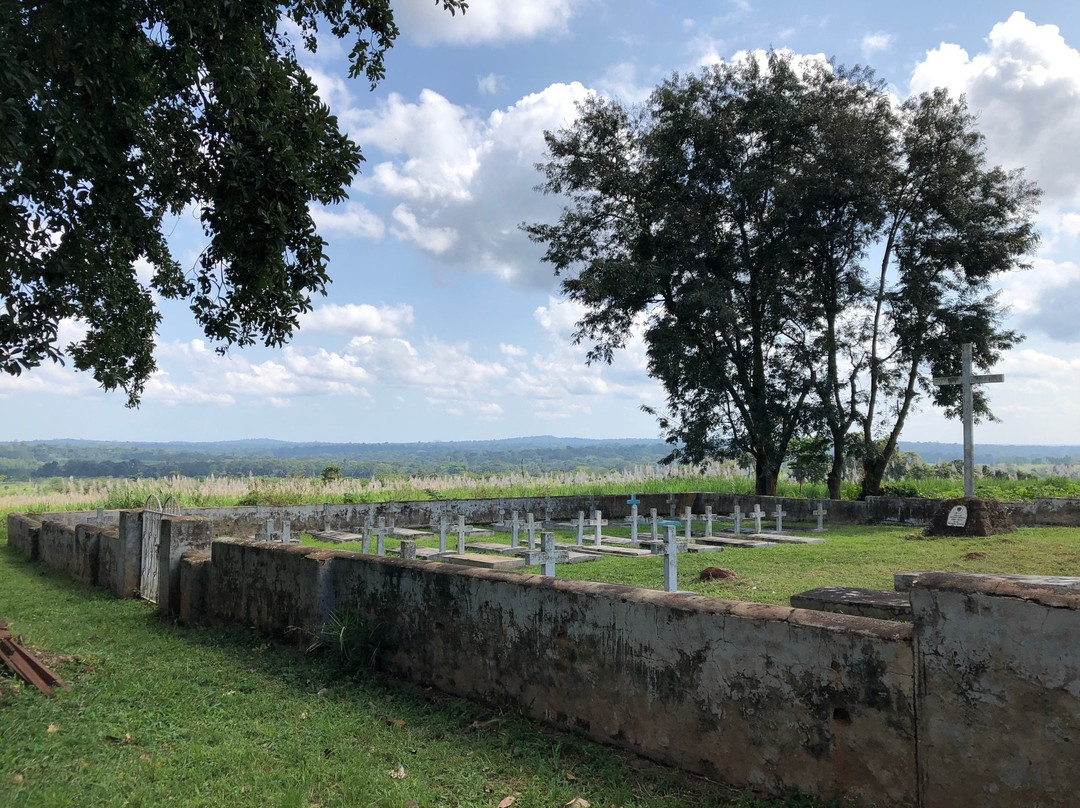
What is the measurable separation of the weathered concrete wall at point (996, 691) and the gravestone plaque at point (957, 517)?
12.8 m

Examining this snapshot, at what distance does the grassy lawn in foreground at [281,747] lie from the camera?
140 inches

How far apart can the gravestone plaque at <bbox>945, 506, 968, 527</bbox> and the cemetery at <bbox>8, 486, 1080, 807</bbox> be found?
10129 millimetres

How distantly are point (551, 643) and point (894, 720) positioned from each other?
77.0 inches

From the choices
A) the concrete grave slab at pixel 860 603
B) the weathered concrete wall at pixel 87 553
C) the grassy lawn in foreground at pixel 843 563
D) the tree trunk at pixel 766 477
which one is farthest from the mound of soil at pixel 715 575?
the tree trunk at pixel 766 477

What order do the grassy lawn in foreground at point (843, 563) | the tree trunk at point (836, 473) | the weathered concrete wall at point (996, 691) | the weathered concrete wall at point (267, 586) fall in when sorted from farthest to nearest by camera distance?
the tree trunk at point (836, 473), the grassy lawn in foreground at point (843, 563), the weathered concrete wall at point (267, 586), the weathered concrete wall at point (996, 691)

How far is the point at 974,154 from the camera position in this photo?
20.3 m

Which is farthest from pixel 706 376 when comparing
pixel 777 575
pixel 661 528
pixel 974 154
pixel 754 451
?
pixel 777 575

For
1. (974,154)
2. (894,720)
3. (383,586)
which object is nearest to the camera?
(894,720)

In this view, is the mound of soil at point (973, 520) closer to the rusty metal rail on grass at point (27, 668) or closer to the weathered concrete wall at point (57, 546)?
the rusty metal rail on grass at point (27, 668)

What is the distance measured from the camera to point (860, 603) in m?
4.56

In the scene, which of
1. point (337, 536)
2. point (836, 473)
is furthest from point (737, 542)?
point (836, 473)

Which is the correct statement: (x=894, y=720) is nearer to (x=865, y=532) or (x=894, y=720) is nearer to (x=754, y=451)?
(x=865, y=532)

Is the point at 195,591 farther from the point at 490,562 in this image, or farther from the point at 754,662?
the point at 754,662

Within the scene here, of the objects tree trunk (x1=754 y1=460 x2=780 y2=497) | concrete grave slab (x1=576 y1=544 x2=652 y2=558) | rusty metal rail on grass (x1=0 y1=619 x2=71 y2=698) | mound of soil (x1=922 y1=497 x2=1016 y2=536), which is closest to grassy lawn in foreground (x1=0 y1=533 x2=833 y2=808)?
rusty metal rail on grass (x1=0 y1=619 x2=71 y2=698)
